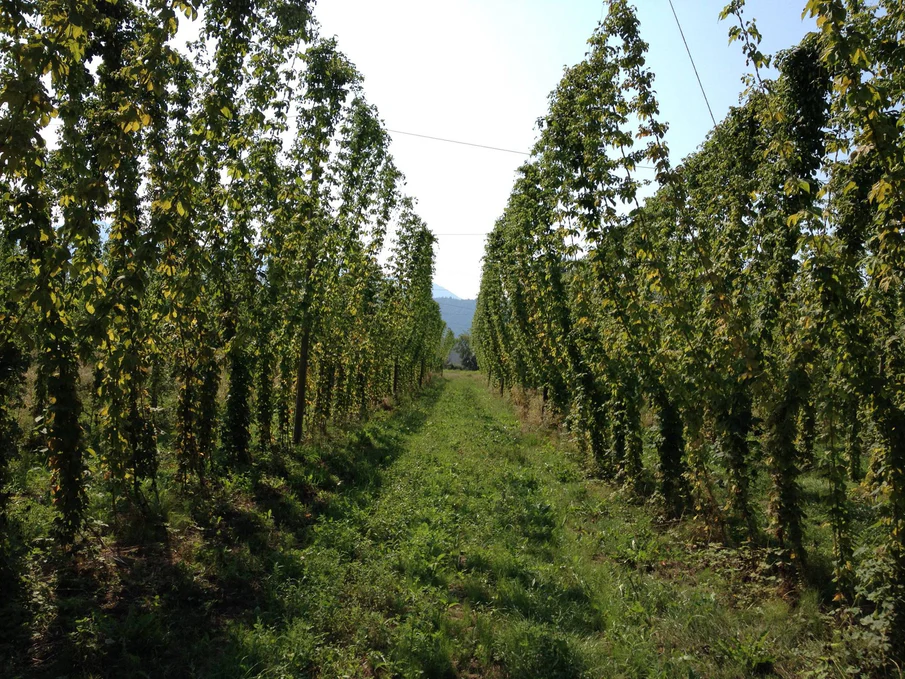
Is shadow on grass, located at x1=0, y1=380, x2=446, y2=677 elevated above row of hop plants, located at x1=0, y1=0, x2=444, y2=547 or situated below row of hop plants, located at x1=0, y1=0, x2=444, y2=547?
below

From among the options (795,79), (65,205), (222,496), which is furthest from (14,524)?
(795,79)

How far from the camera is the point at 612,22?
21.8ft

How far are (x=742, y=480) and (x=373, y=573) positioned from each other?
3.97 m

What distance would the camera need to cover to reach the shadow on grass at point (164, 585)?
3688mm

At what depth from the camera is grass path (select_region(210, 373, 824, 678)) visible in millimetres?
3967

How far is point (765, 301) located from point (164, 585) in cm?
720

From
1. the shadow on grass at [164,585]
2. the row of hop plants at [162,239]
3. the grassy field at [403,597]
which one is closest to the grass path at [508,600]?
the grassy field at [403,597]

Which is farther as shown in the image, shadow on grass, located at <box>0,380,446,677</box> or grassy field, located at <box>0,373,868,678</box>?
grassy field, located at <box>0,373,868,678</box>

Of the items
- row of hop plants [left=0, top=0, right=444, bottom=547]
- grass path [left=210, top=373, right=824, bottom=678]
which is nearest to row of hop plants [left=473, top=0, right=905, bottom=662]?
grass path [left=210, top=373, right=824, bottom=678]

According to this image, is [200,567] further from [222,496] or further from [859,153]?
[859,153]

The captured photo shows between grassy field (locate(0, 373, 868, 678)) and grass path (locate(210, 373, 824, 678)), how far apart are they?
0.02m

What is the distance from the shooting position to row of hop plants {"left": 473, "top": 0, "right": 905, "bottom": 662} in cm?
375

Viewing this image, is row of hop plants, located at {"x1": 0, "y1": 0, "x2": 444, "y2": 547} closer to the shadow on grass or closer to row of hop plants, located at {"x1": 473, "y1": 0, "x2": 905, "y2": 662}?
the shadow on grass

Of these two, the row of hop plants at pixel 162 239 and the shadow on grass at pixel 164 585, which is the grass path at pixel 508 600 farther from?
the row of hop plants at pixel 162 239
